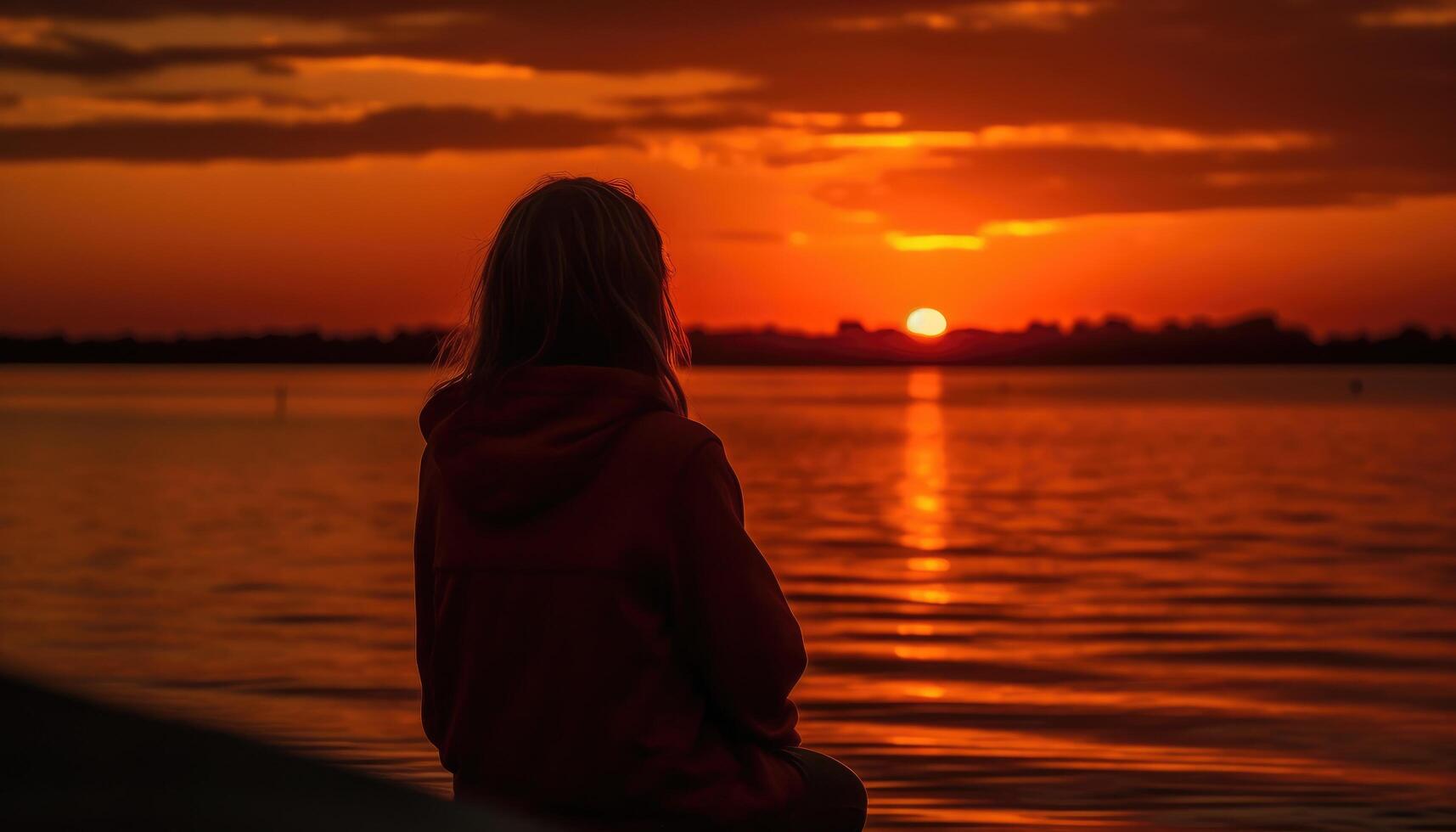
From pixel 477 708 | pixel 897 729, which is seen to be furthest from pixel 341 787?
pixel 897 729

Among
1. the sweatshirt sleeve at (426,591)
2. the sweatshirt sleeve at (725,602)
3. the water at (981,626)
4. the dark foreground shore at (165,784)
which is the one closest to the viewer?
the dark foreground shore at (165,784)

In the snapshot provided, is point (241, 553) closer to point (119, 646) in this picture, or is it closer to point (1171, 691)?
point (119, 646)

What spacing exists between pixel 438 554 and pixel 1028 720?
7.61m

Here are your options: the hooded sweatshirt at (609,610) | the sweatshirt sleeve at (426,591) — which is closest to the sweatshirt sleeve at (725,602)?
the hooded sweatshirt at (609,610)

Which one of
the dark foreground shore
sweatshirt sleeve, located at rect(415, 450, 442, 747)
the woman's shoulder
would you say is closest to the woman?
the woman's shoulder

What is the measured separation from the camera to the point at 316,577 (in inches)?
694

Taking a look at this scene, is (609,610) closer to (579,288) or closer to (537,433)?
(537,433)

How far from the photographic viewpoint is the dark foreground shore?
129cm

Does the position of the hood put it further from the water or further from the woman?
the water

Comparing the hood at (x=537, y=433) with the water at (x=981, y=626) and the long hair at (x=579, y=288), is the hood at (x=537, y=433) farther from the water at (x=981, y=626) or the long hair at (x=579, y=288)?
the water at (x=981, y=626)

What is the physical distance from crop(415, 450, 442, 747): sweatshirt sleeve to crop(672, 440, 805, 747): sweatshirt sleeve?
631 millimetres

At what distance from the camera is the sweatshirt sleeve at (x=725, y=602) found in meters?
2.96

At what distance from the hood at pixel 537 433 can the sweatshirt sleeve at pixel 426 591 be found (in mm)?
247

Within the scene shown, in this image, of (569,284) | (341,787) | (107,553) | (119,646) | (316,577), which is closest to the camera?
(341,787)
